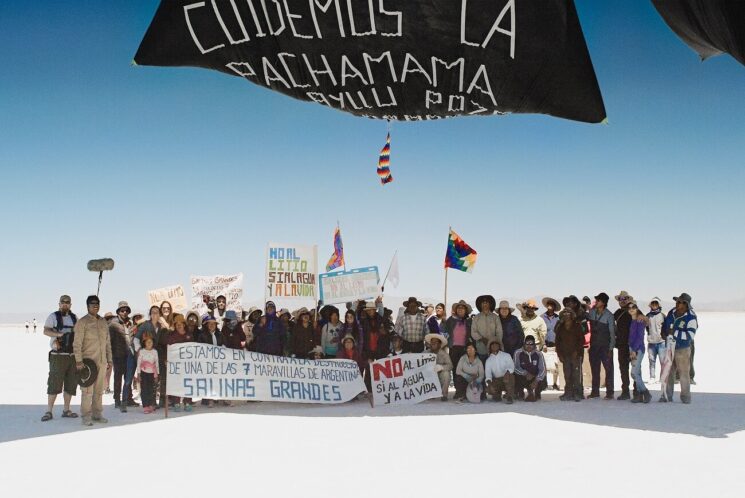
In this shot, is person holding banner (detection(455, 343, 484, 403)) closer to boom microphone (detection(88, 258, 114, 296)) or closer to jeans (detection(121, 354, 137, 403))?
jeans (detection(121, 354, 137, 403))

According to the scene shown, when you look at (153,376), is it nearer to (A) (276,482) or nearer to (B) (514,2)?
(A) (276,482)

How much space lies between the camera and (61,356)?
1154 cm

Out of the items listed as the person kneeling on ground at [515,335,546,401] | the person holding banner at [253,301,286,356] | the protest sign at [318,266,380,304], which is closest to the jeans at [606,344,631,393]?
the person kneeling on ground at [515,335,546,401]

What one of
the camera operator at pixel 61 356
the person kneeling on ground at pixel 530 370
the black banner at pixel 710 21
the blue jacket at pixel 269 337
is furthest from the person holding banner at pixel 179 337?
the black banner at pixel 710 21

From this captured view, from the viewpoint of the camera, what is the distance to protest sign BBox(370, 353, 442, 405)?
43.8 feet

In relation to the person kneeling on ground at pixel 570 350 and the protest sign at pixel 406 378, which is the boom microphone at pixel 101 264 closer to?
the protest sign at pixel 406 378

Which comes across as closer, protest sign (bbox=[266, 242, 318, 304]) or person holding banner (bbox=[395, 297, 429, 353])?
person holding banner (bbox=[395, 297, 429, 353])

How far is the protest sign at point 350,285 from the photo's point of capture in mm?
15516

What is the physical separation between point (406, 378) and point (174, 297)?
7615mm

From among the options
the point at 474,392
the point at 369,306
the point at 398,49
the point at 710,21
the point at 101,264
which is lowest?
the point at 474,392

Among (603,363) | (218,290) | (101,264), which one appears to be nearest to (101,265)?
(101,264)

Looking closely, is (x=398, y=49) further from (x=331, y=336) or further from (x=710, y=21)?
(x=331, y=336)

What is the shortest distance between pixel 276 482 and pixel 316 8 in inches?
172

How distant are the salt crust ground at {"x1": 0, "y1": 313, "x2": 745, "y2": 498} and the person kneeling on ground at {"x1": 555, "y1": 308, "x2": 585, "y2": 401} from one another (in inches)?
20.5
